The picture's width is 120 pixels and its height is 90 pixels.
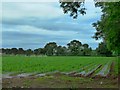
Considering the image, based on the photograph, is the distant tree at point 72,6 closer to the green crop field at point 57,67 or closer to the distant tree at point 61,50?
the green crop field at point 57,67

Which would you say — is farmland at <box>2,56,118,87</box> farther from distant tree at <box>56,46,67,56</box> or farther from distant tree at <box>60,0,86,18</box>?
distant tree at <box>56,46,67,56</box>

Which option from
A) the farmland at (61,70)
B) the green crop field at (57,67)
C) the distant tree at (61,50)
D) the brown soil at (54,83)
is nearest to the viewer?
the brown soil at (54,83)

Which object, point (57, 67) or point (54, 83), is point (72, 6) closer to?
point (54, 83)

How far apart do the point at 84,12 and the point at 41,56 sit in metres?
60.0

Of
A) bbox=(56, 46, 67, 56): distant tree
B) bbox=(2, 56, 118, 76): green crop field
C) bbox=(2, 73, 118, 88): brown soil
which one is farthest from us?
bbox=(56, 46, 67, 56): distant tree

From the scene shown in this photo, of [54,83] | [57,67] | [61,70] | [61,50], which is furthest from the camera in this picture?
[61,50]

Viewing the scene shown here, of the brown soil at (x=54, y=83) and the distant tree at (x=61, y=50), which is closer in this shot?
the brown soil at (x=54, y=83)

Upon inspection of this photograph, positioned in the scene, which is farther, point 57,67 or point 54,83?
point 57,67

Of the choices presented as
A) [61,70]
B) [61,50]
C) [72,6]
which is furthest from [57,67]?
[61,50]

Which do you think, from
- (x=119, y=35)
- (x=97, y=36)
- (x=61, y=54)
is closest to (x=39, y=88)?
(x=119, y=35)

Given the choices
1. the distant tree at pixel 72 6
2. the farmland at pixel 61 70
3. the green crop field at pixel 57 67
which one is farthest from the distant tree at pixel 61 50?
the distant tree at pixel 72 6

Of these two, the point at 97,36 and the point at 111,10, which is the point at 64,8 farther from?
the point at 97,36

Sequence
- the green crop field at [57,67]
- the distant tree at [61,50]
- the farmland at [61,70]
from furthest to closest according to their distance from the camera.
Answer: the distant tree at [61,50]
the green crop field at [57,67]
the farmland at [61,70]

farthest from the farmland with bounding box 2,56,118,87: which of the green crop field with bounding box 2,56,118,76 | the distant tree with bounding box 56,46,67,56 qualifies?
the distant tree with bounding box 56,46,67,56
